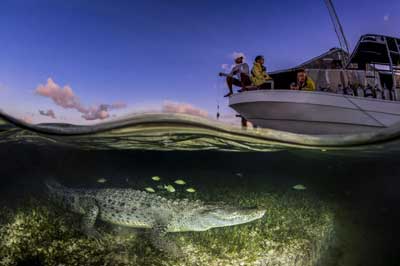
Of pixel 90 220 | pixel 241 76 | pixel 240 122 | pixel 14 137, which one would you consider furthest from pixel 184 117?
pixel 14 137

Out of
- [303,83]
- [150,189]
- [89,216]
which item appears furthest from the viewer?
[150,189]

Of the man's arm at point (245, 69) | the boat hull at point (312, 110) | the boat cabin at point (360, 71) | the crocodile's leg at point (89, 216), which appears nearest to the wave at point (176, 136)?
the boat hull at point (312, 110)

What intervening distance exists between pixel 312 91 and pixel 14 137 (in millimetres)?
5983

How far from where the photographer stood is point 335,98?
454 centimetres

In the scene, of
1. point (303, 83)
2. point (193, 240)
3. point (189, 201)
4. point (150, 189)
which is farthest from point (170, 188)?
point (303, 83)

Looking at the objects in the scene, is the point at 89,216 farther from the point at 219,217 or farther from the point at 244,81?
the point at 244,81

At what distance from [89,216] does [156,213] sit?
1.14 m

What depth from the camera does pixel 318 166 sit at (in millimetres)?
6820

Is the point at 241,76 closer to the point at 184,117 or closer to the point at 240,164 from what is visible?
the point at 184,117

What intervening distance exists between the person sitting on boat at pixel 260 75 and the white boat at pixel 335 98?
0.10 meters

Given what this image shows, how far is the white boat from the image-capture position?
14.3 ft

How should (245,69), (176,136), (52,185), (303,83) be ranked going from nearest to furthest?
(245,69) < (303,83) < (52,185) < (176,136)

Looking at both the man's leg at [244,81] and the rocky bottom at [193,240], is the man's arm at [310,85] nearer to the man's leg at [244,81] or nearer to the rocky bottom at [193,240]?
the man's leg at [244,81]

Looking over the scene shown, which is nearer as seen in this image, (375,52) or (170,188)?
(375,52)
